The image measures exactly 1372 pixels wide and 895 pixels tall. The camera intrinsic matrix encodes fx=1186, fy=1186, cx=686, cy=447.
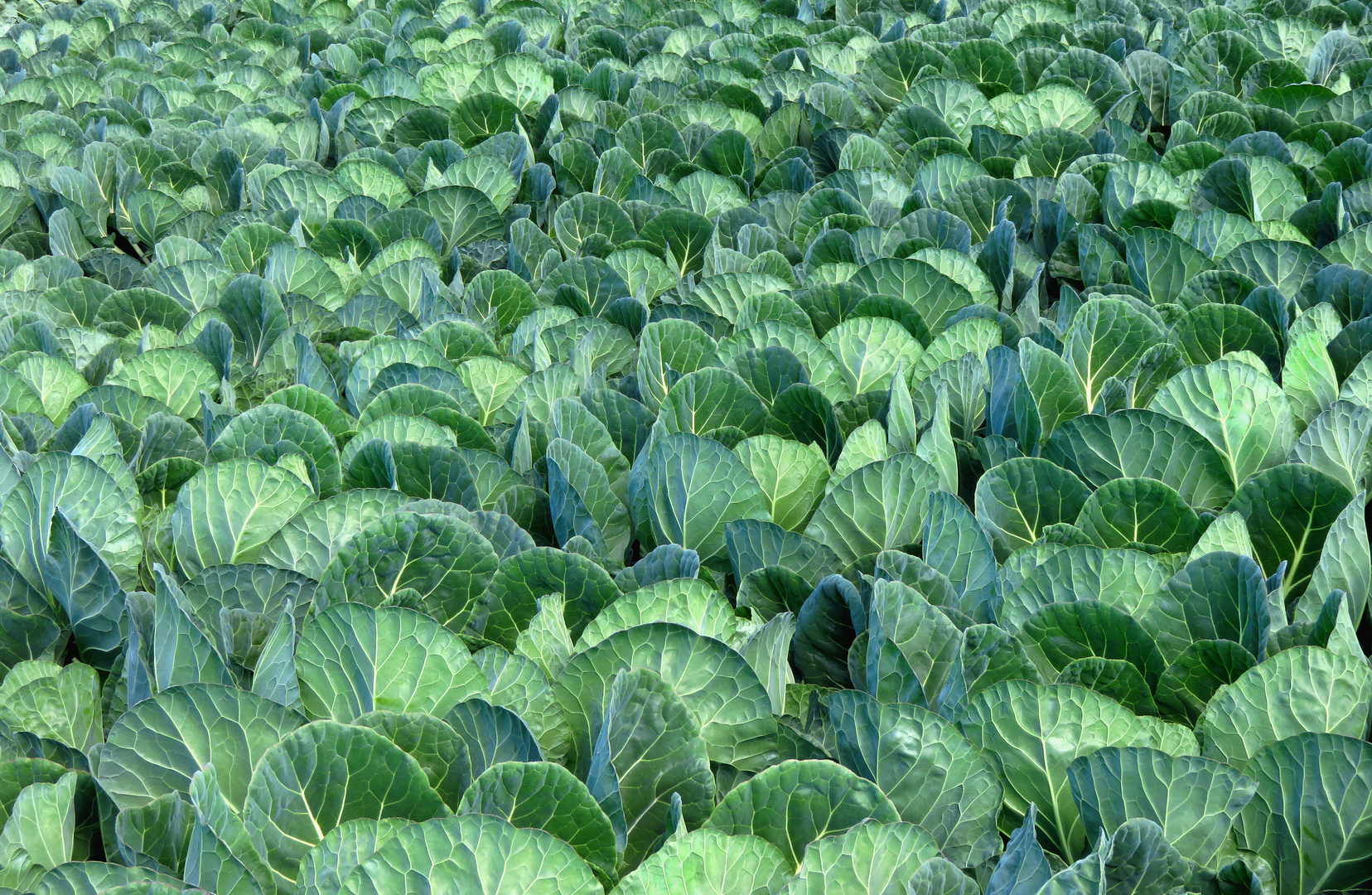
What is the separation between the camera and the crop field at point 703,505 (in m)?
1.60

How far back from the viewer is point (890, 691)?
1795mm

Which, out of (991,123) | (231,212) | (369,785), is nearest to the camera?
(369,785)

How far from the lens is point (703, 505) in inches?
87.7

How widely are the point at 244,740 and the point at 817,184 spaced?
2.50 meters

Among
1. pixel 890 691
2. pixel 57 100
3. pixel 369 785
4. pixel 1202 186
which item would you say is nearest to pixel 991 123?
pixel 1202 186

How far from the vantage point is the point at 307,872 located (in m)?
1.47

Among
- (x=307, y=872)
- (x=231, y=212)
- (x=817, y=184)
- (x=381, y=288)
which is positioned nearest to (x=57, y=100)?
(x=231, y=212)

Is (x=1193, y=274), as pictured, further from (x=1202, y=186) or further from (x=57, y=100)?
(x=57, y=100)

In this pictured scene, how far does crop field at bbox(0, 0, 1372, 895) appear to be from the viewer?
1.60 metres

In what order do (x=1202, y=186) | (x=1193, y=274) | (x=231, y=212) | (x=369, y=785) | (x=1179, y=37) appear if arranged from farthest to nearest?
(x=1179, y=37)
(x=231, y=212)
(x=1202, y=186)
(x=1193, y=274)
(x=369, y=785)

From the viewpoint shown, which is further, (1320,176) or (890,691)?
(1320,176)

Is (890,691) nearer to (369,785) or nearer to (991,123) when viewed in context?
(369,785)

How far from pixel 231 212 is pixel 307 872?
2919 mm

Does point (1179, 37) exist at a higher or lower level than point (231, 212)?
higher
